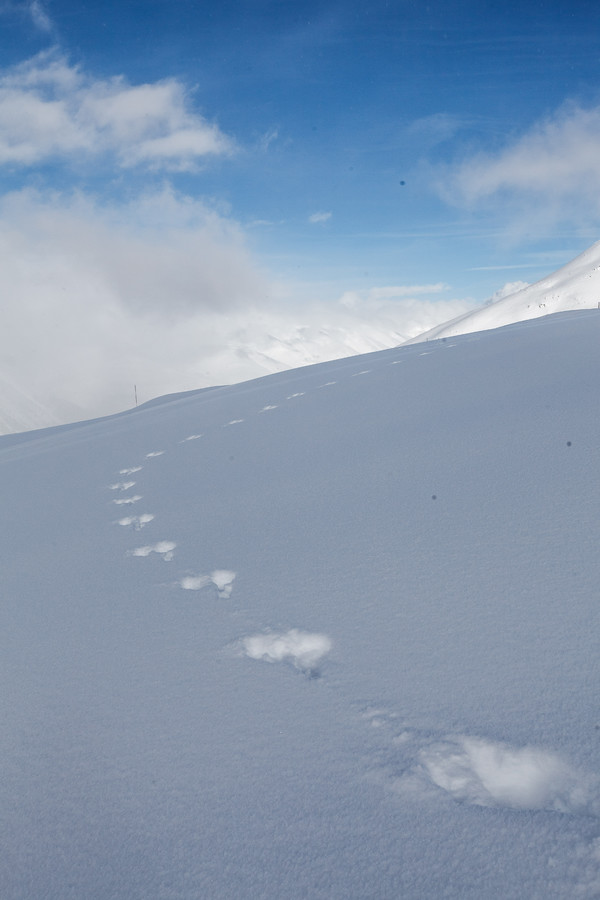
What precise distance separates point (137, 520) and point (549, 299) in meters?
90.9

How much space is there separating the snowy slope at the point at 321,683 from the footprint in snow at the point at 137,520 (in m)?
0.03

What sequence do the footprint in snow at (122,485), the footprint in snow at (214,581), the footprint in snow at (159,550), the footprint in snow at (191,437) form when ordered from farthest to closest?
1. the footprint in snow at (191,437)
2. the footprint in snow at (122,485)
3. the footprint in snow at (159,550)
4. the footprint in snow at (214,581)

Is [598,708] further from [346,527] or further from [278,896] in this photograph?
[346,527]

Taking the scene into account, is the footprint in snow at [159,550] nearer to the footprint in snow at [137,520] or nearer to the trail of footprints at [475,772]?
the footprint in snow at [137,520]

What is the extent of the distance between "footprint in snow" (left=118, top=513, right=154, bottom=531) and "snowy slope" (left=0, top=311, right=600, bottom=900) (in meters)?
0.03

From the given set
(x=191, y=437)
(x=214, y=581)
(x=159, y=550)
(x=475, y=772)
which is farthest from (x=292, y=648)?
(x=191, y=437)

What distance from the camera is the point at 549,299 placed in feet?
277

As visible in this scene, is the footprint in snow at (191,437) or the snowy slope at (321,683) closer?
the snowy slope at (321,683)

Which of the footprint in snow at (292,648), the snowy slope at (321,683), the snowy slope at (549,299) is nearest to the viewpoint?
the snowy slope at (321,683)

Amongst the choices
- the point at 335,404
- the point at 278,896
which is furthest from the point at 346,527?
the point at 335,404

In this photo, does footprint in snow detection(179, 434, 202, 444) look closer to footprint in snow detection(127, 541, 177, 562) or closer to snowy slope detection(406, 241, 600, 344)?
footprint in snow detection(127, 541, 177, 562)

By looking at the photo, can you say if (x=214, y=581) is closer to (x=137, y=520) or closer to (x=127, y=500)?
(x=137, y=520)

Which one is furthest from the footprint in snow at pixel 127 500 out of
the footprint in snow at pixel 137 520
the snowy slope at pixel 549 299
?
the snowy slope at pixel 549 299

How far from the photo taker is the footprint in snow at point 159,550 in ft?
13.3
